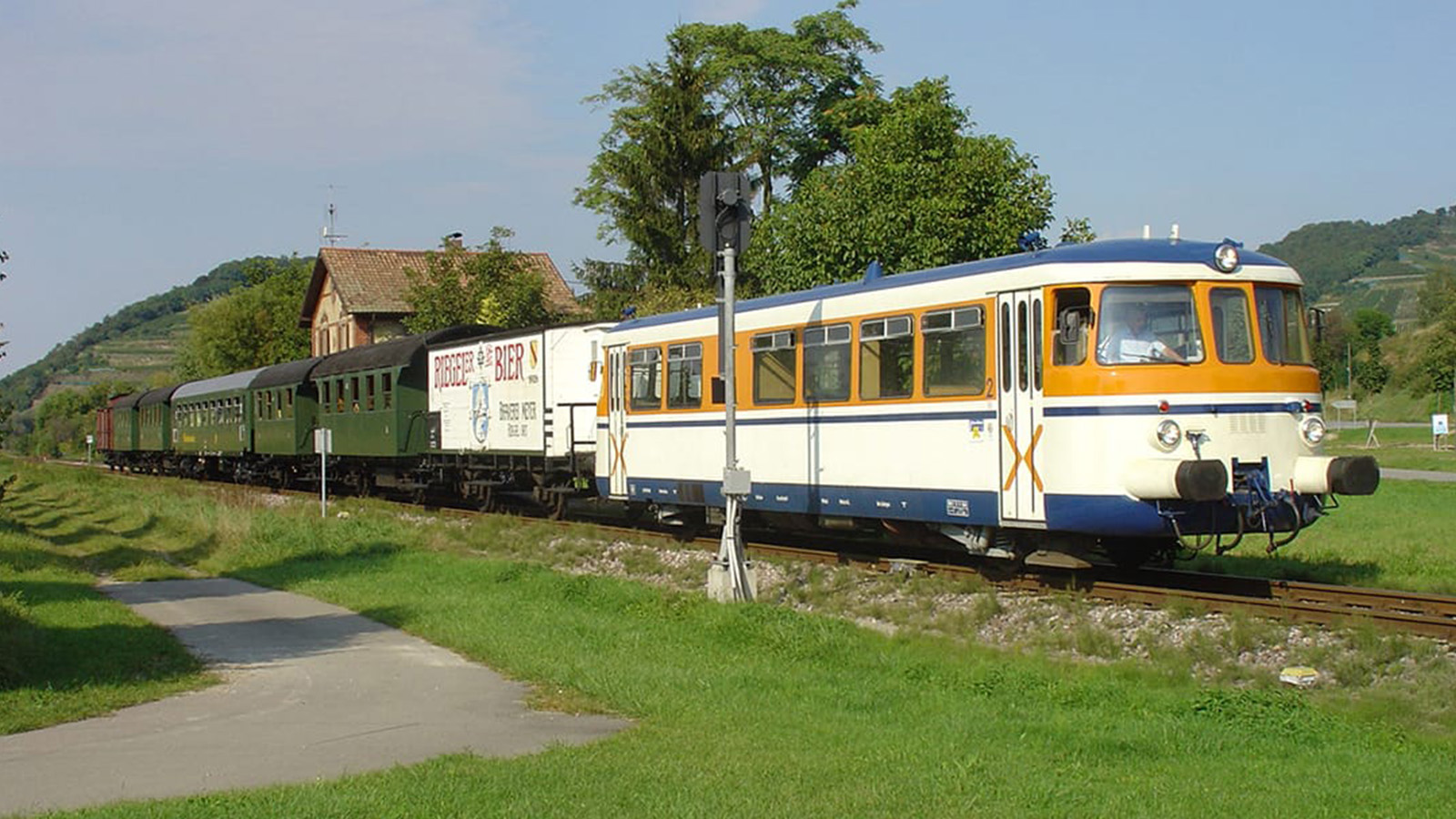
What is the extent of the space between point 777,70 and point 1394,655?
47.0 m

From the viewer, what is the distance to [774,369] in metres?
17.2

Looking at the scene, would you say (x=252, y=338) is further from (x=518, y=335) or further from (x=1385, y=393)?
(x=1385, y=393)

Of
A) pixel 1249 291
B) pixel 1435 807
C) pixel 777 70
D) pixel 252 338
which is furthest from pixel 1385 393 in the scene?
pixel 1435 807

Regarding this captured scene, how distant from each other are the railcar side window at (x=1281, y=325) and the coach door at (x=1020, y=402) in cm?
204

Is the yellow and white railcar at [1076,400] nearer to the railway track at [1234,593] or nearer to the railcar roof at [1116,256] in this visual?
the railcar roof at [1116,256]

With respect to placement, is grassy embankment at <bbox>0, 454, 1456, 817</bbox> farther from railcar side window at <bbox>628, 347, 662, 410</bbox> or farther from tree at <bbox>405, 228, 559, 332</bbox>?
tree at <bbox>405, 228, 559, 332</bbox>

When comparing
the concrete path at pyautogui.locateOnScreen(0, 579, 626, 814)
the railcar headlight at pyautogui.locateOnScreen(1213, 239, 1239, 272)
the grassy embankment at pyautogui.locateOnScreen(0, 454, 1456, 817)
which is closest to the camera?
the grassy embankment at pyautogui.locateOnScreen(0, 454, 1456, 817)

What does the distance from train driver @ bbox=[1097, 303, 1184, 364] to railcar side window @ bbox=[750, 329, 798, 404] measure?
4.73 metres

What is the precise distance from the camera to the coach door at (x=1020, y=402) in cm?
1327

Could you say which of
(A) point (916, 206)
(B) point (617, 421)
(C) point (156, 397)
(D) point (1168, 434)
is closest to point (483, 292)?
(C) point (156, 397)

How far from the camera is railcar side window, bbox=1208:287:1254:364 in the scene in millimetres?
12852

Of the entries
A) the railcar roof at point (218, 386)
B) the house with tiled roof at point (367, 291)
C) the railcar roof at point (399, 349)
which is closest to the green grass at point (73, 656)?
the railcar roof at point (399, 349)

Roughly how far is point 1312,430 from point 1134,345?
183 centimetres

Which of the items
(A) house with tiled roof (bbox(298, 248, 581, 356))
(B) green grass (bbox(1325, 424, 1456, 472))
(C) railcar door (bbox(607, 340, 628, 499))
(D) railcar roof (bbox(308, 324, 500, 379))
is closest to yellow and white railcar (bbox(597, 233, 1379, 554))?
(C) railcar door (bbox(607, 340, 628, 499))
